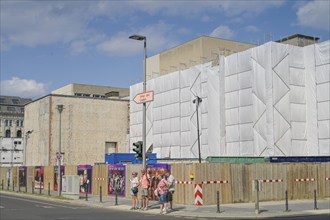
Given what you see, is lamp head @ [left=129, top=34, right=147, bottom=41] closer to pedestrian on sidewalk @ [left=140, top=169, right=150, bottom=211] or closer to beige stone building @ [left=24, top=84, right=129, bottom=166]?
pedestrian on sidewalk @ [left=140, top=169, right=150, bottom=211]

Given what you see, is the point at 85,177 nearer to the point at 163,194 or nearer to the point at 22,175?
the point at 22,175

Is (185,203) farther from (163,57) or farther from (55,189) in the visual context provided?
(163,57)

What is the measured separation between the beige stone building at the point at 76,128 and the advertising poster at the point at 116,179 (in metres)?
27.4

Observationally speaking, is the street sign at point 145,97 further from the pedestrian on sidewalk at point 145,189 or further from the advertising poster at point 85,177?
the advertising poster at point 85,177

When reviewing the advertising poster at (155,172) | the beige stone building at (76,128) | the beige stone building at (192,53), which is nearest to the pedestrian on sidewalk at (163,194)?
the advertising poster at (155,172)

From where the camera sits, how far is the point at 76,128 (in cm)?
6144

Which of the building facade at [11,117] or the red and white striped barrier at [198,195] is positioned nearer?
the red and white striped barrier at [198,195]

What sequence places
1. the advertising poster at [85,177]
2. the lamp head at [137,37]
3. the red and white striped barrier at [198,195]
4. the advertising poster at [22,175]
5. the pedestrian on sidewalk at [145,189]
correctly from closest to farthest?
the pedestrian on sidewalk at [145,189], the lamp head at [137,37], the red and white striped barrier at [198,195], the advertising poster at [85,177], the advertising poster at [22,175]

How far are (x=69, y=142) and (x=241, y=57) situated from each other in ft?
89.7

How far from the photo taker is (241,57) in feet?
141

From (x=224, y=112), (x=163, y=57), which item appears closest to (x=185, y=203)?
(x=224, y=112)

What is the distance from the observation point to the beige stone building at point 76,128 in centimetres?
5972

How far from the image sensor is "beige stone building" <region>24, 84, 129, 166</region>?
59.7 m

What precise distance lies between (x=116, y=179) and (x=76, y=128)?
30.5m
